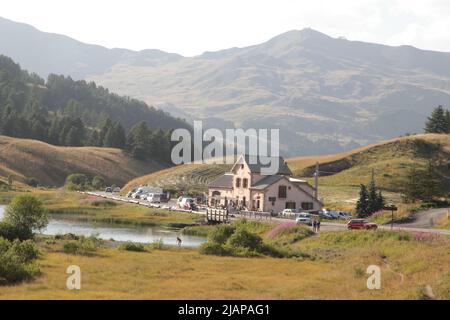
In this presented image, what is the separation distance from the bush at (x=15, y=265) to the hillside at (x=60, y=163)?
4691 inches

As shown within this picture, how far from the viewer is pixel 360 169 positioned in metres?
131

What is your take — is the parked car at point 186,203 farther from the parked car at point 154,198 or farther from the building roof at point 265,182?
the building roof at point 265,182

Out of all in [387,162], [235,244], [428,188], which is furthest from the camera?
[387,162]

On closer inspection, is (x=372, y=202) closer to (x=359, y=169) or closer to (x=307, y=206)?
(x=307, y=206)

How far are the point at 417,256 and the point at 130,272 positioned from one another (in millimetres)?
18246

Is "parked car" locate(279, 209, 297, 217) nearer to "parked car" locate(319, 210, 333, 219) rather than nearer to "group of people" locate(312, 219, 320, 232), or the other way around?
"parked car" locate(319, 210, 333, 219)

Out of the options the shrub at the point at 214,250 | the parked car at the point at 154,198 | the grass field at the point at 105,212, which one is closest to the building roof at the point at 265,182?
the grass field at the point at 105,212

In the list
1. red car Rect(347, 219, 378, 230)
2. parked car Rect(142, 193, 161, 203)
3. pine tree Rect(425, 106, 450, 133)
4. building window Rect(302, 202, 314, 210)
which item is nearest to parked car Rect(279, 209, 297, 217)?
building window Rect(302, 202, 314, 210)

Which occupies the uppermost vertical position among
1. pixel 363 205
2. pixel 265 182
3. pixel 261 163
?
pixel 261 163

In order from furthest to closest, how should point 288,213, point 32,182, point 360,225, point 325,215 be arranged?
point 32,182, point 288,213, point 325,215, point 360,225

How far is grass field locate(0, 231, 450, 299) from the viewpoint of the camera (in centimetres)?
3184

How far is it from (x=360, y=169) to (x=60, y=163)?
8416cm

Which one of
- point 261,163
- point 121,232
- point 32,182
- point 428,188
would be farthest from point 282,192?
point 32,182
